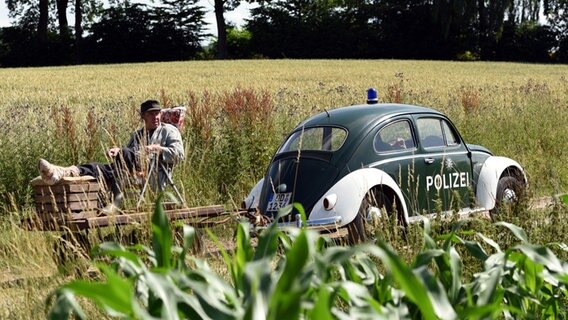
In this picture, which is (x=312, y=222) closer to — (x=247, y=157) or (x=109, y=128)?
(x=247, y=157)

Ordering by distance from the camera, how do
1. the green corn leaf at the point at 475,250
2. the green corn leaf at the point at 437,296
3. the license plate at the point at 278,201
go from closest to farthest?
the green corn leaf at the point at 437,296
the green corn leaf at the point at 475,250
the license plate at the point at 278,201

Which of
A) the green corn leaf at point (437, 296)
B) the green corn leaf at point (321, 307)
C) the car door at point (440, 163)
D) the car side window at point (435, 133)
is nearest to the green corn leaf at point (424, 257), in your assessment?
the green corn leaf at point (437, 296)

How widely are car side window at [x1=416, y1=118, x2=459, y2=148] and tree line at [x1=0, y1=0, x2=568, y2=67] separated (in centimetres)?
6179

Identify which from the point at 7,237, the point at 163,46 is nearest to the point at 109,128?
the point at 7,237

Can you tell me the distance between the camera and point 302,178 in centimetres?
1005

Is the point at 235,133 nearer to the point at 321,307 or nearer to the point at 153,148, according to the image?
the point at 153,148

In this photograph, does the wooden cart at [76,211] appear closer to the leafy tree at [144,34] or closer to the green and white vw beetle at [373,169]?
the green and white vw beetle at [373,169]

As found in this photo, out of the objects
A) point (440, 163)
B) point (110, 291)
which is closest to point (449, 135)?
point (440, 163)

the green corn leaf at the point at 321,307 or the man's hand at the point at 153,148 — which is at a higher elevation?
the green corn leaf at the point at 321,307

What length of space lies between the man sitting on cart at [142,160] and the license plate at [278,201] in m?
1.08

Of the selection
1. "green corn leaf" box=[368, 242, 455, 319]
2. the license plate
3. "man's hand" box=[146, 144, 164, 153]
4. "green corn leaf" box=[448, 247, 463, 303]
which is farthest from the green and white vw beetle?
"green corn leaf" box=[368, 242, 455, 319]

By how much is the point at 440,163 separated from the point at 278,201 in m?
2.08

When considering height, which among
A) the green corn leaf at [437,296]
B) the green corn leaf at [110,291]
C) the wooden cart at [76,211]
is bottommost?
the wooden cart at [76,211]

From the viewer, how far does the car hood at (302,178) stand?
9.80 meters
